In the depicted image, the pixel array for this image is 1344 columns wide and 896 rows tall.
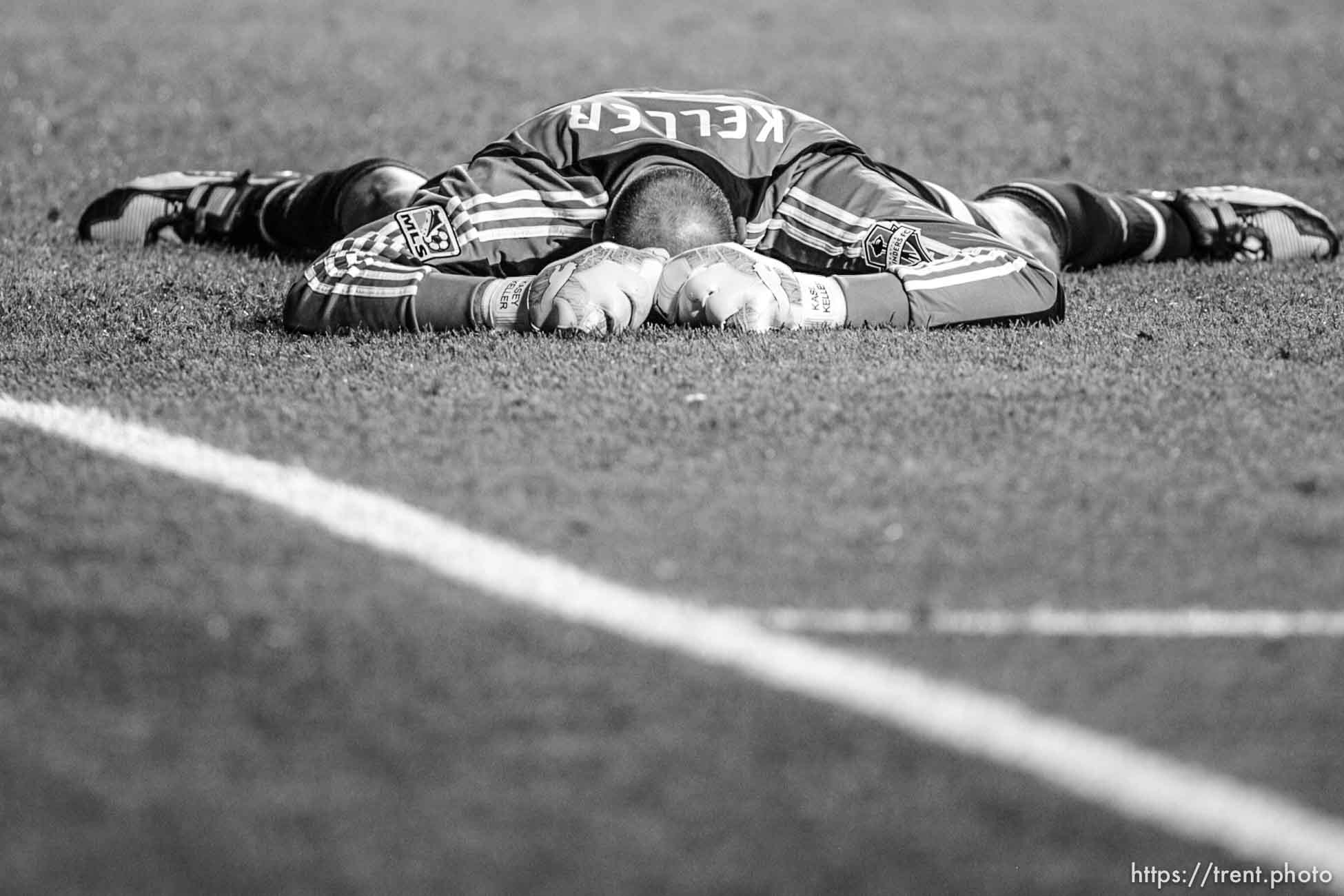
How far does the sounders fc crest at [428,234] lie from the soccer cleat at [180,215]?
59.1 inches

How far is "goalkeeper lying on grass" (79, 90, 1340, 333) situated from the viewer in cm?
463

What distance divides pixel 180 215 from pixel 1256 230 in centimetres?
447

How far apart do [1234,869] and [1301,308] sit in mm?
3492

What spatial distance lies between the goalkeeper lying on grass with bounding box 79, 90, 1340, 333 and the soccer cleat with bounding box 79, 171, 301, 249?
511mm

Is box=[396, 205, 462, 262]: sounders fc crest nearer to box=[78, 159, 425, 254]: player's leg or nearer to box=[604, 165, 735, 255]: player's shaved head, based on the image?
box=[604, 165, 735, 255]: player's shaved head

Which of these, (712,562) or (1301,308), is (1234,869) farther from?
(1301,308)

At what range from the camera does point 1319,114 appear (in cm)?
929

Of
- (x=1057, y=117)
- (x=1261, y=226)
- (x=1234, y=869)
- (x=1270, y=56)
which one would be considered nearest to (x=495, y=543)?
(x=1234, y=869)

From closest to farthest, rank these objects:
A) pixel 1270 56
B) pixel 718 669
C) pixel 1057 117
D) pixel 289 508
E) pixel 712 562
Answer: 1. pixel 718 669
2. pixel 712 562
3. pixel 289 508
4. pixel 1057 117
5. pixel 1270 56

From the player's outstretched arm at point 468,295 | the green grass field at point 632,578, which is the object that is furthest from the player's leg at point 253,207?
the player's outstretched arm at point 468,295

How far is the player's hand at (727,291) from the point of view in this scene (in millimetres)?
4551

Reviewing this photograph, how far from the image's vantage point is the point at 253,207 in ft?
20.4

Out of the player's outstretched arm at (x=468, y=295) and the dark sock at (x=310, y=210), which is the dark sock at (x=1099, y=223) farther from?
the dark sock at (x=310, y=210)

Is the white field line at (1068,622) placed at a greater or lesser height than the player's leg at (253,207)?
greater
